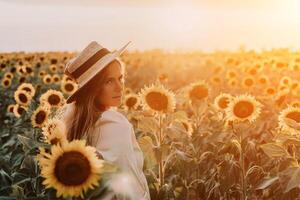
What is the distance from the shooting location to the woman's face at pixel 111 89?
358cm

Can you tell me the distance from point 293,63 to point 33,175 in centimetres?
756

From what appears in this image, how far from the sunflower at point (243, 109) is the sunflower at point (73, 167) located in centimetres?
227

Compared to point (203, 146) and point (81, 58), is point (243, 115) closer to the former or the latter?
point (203, 146)

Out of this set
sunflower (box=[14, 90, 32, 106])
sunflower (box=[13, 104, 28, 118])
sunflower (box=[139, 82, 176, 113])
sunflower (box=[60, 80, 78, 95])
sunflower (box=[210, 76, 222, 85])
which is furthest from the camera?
sunflower (box=[210, 76, 222, 85])

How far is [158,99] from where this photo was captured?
482cm

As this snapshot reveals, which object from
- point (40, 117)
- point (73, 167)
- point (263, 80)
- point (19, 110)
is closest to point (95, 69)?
point (73, 167)

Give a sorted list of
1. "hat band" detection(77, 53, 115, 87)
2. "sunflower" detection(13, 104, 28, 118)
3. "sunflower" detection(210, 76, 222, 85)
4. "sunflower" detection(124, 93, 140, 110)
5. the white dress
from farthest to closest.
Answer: "sunflower" detection(210, 76, 222, 85)
"sunflower" detection(13, 104, 28, 118)
"sunflower" detection(124, 93, 140, 110)
"hat band" detection(77, 53, 115, 87)
the white dress

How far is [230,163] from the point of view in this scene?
4.81 m

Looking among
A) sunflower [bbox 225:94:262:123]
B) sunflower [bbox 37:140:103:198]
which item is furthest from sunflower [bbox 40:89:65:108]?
sunflower [bbox 37:140:103:198]

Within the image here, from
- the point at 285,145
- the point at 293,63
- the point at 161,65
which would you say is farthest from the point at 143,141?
the point at 161,65

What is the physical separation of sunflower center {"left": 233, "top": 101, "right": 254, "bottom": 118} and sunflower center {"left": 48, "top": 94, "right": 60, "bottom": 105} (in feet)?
5.87

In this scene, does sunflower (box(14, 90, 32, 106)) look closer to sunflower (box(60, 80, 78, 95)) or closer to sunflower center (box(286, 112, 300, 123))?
sunflower (box(60, 80, 78, 95))

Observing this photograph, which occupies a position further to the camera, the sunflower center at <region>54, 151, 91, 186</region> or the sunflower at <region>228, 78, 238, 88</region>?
the sunflower at <region>228, 78, 238, 88</region>

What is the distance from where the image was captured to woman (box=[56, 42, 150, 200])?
335cm
